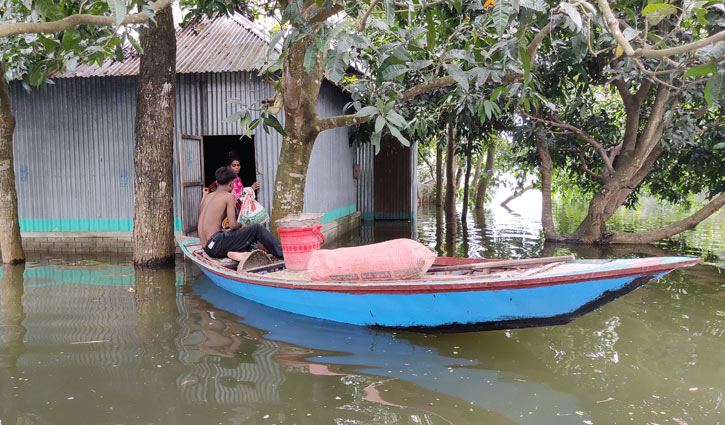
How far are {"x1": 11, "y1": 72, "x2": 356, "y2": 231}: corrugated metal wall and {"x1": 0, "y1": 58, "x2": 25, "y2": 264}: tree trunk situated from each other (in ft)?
4.24

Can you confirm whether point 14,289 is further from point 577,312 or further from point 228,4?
point 577,312

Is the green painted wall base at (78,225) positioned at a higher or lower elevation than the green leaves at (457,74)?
lower

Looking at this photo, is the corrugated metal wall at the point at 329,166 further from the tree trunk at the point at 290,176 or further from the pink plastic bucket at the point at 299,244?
the pink plastic bucket at the point at 299,244

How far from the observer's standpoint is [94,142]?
9453 millimetres

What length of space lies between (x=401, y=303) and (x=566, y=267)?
1438 mm

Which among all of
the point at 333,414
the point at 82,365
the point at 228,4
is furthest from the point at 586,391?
the point at 228,4

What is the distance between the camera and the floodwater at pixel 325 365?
3611mm

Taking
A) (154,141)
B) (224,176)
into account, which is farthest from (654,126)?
(154,141)

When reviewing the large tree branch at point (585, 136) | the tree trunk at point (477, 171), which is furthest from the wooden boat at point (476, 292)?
the tree trunk at point (477, 171)

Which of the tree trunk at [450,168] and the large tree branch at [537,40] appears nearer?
the large tree branch at [537,40]

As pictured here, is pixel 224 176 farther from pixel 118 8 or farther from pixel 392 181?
pixel 392 181

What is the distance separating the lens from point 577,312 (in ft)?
14.2

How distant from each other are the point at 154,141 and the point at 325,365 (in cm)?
507

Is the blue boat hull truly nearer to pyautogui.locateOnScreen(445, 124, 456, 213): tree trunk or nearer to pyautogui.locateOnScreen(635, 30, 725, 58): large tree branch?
pyautogui.locateOnScreen(635, 30, 725, 58): large tree branch
